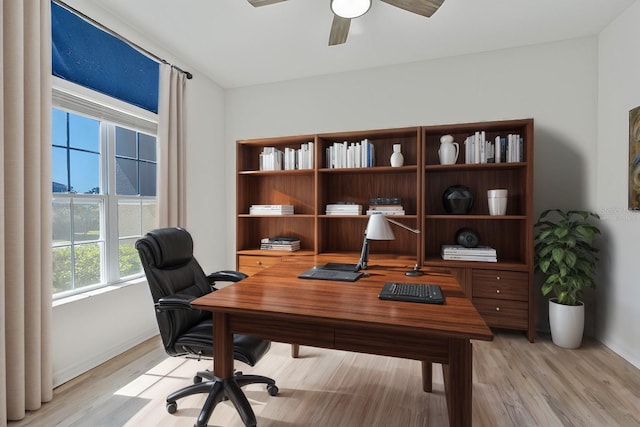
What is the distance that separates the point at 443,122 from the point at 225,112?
8.09 ft

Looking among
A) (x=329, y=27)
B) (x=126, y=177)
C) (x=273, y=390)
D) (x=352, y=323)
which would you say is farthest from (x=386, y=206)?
(x=126, y=177)

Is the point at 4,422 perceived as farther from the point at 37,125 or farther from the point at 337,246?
the point at 337,246

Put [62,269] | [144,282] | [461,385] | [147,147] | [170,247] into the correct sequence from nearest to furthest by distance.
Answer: [461,385], [170,247], [62,269], [144,282], [147,147]

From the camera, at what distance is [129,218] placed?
2.69 m

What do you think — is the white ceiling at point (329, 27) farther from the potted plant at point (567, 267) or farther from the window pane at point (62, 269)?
the window pane at point (62, 269)

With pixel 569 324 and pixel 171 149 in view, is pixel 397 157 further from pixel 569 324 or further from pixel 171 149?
pixel 171 149

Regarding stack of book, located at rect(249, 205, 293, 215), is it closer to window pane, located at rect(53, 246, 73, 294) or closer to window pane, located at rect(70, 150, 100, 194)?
window pane, located at rect(70, 150, 100, 194)

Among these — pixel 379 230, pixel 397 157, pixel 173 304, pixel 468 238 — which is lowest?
pixel 173 304

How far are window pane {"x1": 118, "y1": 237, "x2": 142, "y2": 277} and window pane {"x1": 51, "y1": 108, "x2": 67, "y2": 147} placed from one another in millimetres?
865

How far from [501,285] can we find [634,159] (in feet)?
4.19

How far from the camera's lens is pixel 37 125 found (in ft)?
5.71

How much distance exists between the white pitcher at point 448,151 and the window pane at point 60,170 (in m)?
2.91

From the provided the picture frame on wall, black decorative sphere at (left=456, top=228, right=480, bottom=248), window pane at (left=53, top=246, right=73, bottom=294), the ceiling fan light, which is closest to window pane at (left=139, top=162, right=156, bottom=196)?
window pane at (left=53, top=246, right=73, bottom=294)

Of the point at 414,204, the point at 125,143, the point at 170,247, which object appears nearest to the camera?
the point at 170,247
